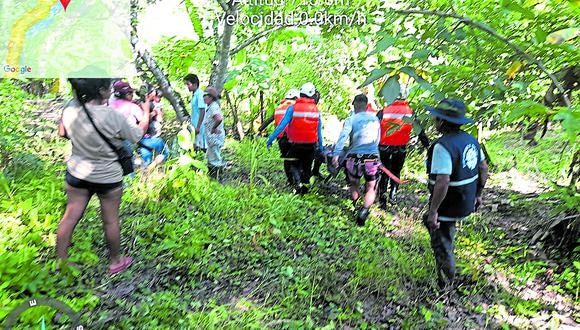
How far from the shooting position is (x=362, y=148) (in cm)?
575

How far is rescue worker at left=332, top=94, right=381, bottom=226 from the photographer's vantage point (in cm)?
567

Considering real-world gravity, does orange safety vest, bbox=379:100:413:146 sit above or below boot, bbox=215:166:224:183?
above

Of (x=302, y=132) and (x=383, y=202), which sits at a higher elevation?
(x=302, y=132)

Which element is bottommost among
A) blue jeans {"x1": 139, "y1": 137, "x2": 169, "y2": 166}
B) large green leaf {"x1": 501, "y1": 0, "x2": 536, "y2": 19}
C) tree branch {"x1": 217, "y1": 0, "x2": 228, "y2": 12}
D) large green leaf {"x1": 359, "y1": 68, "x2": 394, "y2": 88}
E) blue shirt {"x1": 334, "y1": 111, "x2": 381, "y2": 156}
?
blue jeans {"x1": 139, "y1": 137, "x2": 169, "y2": 166}

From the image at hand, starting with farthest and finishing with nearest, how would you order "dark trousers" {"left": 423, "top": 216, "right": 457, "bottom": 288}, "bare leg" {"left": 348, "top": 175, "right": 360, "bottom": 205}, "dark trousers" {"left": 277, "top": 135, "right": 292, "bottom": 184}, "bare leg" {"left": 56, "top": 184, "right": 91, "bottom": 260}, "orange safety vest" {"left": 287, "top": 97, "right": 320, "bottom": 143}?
1. "dark trousers" {"left": 277, "top": 135, "right": 292, "bottom": 184}
2. "orange safety vest" {"left": 287, "top": 97, "right": 320, "bottom": 143}
3. "bare leg" {"left": 348, "top": 175, "right": 360, "bottom": 205}
4. "dark trousers" {"left": 423, "top": 216, "right": 457, "bottom": 288}
5. "bare leg" {"left": 56, "top": 184, "right": 91, "bottom": 260}

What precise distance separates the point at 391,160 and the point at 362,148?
1.03m

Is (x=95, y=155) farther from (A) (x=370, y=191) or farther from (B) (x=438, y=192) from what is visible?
(A) (x=370, y=191)

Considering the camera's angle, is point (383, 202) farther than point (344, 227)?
Yes

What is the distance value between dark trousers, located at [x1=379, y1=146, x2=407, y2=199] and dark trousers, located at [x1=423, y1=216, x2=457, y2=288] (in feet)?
7.82

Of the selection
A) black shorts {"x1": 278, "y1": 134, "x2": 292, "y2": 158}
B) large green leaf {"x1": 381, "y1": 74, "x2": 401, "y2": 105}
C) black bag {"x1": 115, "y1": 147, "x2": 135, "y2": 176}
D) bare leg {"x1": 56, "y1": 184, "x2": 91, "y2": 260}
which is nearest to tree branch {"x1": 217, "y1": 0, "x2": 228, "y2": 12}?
black shorts {"x1": 278, "y1": 134, "x2": 292, "y2": 158}

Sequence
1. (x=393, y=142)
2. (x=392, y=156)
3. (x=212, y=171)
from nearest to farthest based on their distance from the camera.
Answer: (x=393, y=142) → (x=392, y=156) → (x=212, y=171)

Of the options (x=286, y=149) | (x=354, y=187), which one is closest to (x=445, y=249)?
(x=354, y=187)
